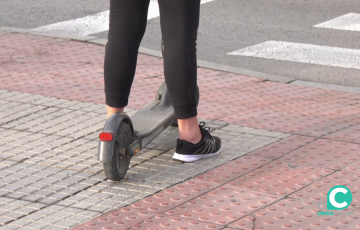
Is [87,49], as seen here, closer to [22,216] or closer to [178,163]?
[178,163]

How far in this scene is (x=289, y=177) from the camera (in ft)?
13.1

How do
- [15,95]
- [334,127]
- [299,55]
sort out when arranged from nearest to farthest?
[334,127]
[15,95]
[299,55]

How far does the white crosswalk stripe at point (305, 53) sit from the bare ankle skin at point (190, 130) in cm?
304

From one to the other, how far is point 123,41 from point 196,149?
0.75 metres

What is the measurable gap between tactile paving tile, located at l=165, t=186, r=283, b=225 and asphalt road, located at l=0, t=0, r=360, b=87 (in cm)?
291


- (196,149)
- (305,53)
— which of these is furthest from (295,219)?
(305,53)

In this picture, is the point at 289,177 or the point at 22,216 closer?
the point at 22,216

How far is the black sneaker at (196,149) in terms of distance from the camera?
4.25 metres

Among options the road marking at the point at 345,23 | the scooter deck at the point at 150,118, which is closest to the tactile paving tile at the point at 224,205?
the scooter deck at the point at 150,118

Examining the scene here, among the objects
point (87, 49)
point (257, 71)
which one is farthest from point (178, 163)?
point (87, 49)

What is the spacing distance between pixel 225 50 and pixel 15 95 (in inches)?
102

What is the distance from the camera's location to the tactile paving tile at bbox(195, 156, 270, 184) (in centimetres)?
401

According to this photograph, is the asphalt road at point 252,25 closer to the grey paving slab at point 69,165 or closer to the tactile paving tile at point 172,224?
the grey paving slab at point 69,165

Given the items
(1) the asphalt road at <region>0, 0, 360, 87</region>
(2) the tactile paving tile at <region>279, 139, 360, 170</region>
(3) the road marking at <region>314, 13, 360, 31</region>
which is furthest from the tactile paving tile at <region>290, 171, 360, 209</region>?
(3) the road marking at <region>314, 13, 360, 31</region>
